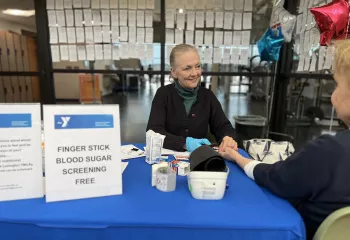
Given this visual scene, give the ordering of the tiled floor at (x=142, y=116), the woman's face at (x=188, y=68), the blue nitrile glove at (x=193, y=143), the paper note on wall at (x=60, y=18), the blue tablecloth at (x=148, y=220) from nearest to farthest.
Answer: the blue tablecloth at (x=148, y=220), the blue nitrile glove at (x=193, y=143), the woman's face at (x=188, y=68), the paper note on wall at (x=60, y=18), the tiled floor at (x=142, y=116)

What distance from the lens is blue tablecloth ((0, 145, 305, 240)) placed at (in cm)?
79

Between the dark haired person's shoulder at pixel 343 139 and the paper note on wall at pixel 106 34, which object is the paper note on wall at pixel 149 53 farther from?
the dark haired person's shoulder at pixel 343 139

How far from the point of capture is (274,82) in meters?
3.08

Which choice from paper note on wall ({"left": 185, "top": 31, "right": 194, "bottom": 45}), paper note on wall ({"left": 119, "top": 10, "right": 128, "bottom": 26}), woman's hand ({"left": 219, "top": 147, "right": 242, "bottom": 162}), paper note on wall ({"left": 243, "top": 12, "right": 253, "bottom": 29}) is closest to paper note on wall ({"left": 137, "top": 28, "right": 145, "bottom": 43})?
paper note on wall ({"left": 119, "top": 10, "right": 128, "bottom": 26})

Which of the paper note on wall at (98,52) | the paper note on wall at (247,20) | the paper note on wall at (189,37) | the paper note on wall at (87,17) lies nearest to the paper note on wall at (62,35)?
the paper note on wall at (87,17)

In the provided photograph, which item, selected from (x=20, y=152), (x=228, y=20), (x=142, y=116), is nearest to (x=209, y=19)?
(x=228, y=20)

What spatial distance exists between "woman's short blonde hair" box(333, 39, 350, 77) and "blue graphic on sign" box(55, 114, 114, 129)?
0.81m

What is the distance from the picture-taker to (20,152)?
894 mm

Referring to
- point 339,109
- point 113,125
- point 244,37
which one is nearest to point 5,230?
point 113,125

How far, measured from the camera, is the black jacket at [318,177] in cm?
81

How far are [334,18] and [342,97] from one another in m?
1.28

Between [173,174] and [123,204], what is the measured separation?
0.71ft

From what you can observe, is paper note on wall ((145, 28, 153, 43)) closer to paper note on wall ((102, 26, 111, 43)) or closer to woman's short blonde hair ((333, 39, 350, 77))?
paper note on wall ((102, 26, 111, 43))

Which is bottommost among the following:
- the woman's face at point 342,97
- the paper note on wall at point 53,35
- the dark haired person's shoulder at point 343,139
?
the dark haired person's shoulder at point 343,139
